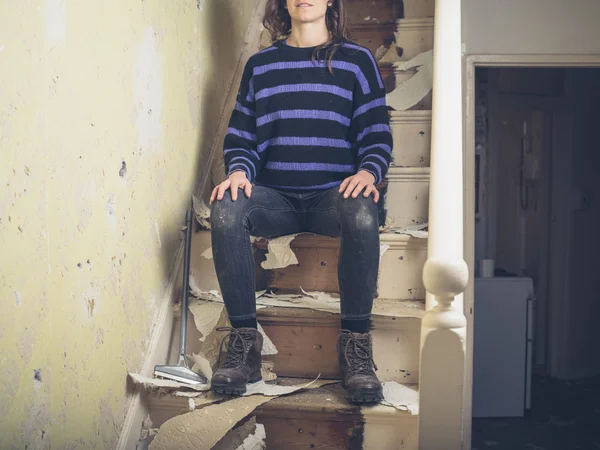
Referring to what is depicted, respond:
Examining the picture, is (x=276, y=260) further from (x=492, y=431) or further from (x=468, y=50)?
(x=492, y=431)

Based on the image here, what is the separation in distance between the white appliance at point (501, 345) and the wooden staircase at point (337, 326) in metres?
1.77

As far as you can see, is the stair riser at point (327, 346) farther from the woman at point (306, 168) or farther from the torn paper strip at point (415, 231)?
the torn paper strip at point (415, 231)

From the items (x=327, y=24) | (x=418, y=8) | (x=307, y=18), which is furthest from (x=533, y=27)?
(x=307, y=18)

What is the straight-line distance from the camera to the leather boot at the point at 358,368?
1528 mm

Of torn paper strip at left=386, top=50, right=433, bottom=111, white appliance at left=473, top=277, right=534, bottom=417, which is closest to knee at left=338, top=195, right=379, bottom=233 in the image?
torn paper strip at left=386, top=50, right=433, bottom=111

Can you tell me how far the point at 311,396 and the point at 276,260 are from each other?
466 mm

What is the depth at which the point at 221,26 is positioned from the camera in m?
2.42

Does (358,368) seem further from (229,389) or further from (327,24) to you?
(327,24)

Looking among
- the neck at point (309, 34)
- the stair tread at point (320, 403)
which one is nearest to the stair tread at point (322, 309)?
the stair tread at point (320, 403)

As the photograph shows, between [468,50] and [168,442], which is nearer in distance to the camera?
[168,442]

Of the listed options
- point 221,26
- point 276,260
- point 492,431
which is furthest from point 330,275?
point 492,431

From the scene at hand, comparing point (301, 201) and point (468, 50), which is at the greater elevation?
point (468, 50)

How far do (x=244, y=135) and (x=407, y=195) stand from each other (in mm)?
564

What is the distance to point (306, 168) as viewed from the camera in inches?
74.9
